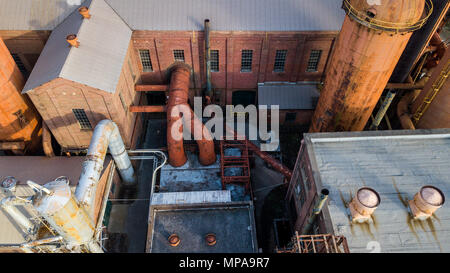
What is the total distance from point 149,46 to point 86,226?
53.3 ft

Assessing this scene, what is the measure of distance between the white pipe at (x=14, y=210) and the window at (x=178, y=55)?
1703 cm

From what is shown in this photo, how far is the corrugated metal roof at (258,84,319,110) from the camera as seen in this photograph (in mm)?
30594

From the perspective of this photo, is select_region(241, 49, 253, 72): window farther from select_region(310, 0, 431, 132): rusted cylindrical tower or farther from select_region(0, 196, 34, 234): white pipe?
select_region(0, 196, 34, 234): white pipe

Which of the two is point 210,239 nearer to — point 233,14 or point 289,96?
point 289,96

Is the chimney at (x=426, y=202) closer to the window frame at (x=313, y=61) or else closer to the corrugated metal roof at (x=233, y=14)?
the corrugated metal roof at (x=233, y=14)

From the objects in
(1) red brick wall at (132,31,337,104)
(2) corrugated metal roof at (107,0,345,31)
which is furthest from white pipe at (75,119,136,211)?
(2) corrugated metal roof at (107,0,345,31)

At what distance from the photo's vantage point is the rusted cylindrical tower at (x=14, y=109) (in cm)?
2336

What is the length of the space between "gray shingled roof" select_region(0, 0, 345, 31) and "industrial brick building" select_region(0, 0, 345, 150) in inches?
3.2

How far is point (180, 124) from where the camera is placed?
2536 cm

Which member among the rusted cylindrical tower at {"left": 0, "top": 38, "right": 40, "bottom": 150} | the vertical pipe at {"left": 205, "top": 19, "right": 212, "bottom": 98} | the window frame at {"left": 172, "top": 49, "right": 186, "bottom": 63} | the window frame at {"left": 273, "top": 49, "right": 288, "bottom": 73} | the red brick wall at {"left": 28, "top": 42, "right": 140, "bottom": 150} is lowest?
the red brick wall at {"left": 28, "top": 42, "right": 140, "bottom": 150}

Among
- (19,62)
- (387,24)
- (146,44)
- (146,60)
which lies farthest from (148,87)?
(387,24)

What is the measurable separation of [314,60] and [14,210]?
997 inches

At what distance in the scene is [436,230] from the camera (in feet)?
57.2

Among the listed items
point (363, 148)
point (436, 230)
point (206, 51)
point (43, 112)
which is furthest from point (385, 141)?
point (43, 112)
